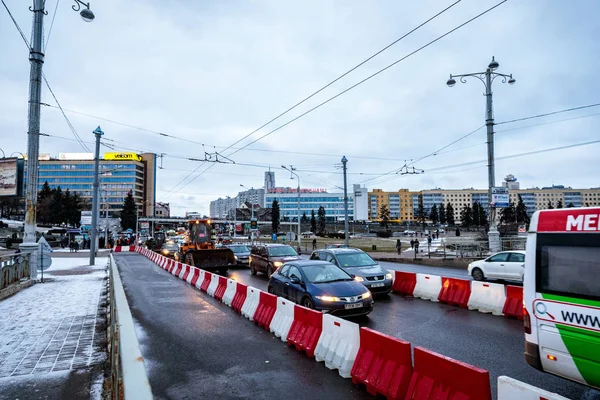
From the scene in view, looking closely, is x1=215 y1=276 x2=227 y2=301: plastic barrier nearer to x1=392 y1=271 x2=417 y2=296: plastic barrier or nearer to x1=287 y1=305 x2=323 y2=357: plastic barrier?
x1=287 y1=305 x2=323 y2=357: plastic barrier

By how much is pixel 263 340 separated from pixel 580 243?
5485mm

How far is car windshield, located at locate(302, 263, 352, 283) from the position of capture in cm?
958

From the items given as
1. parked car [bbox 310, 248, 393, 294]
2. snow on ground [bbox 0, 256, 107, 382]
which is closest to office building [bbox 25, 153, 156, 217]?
snow on ground [bbox 0, 256, 107, 382]

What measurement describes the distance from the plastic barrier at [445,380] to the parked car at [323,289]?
416 centimetres

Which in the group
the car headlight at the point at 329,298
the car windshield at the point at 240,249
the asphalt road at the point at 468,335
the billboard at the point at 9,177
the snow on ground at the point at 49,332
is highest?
the billboard at the point at 9,177

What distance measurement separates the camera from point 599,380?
3.96 metres

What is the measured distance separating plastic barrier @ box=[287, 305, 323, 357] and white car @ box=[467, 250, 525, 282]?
34.0 ft

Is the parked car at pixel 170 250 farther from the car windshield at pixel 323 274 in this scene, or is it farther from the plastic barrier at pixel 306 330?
the plastic barrier at pixel 306 330

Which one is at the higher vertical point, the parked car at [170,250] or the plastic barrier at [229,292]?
the plastic barrier at [229,292]

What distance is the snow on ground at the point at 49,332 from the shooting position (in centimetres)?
642

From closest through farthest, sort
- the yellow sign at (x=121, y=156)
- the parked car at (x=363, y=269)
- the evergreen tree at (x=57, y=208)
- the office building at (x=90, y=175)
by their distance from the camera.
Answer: the parked car at (x=363, y=269) < the evergreen tree at (x=57, y=208) < the office building at (x=90, y=175) < the yellow sign at (x=121, y=156)

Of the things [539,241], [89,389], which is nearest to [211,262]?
[89,389]

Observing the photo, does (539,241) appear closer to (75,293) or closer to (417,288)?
(417,288)

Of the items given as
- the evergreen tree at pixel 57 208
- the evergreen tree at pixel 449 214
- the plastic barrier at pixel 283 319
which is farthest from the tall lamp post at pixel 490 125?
the evergreen tree at pixel 449 214
